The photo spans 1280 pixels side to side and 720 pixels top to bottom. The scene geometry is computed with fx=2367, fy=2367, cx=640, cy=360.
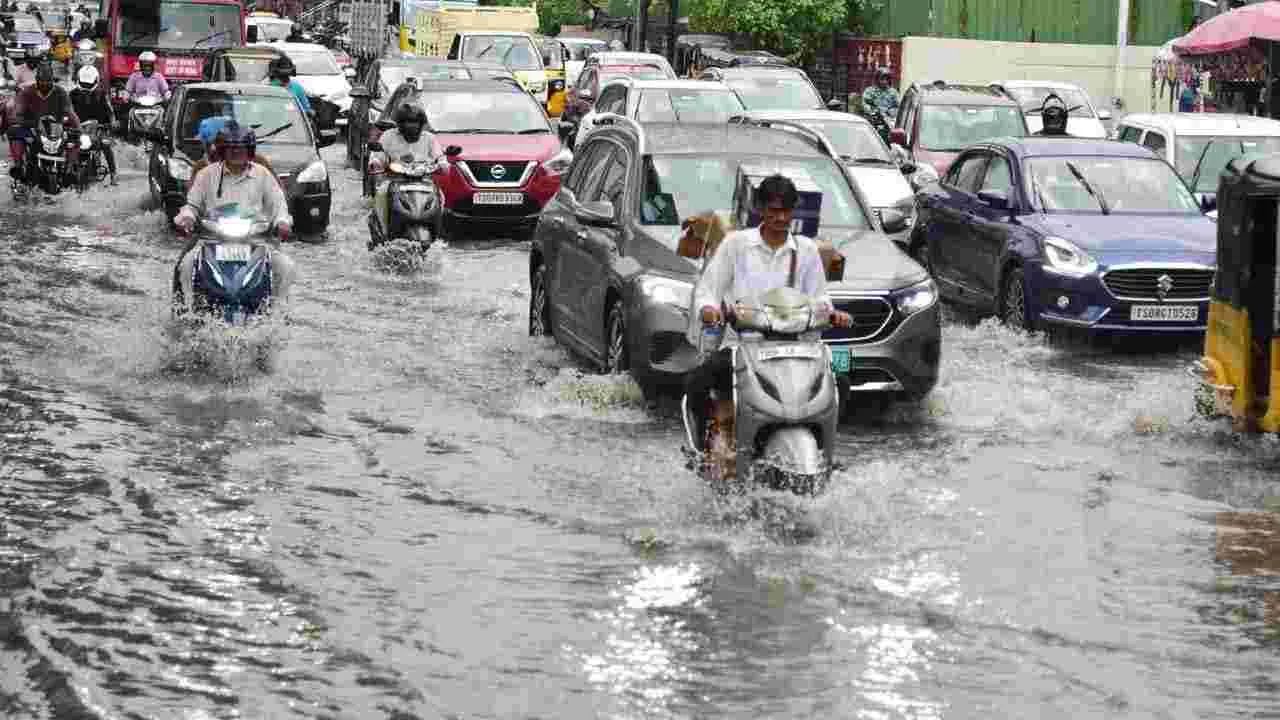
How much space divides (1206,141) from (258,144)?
976 centimetres

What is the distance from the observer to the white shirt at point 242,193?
51.8 feet

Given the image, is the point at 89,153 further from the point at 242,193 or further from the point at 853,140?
the point at 242,193

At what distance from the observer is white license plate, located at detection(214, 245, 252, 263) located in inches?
609

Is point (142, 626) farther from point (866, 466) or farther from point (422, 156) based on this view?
point (422, 156)

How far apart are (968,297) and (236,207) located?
20.0 ft

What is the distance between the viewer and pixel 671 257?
1348cm

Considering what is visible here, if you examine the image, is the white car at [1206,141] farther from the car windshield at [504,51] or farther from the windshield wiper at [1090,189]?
the car windshield at [504,51]

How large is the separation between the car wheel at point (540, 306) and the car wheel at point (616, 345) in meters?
1.94

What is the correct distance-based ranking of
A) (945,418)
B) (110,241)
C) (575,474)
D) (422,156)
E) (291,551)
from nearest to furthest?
(291,551) < (575,474) < (945,418) < (422,156) < (110,241)

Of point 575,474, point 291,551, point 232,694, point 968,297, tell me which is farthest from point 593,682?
point 968,297

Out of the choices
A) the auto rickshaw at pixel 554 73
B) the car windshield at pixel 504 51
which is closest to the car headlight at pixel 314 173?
the auto rickshaw at pixel 554 73

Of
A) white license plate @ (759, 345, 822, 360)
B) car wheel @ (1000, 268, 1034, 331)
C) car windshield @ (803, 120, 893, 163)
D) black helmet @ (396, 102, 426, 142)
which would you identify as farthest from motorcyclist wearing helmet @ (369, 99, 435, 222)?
white license plate @ (759, 345, 822, 360)

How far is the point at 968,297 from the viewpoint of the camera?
1875cm

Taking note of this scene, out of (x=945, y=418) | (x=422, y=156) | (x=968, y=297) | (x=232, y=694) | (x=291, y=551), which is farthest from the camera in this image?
(x=422, y=156)
